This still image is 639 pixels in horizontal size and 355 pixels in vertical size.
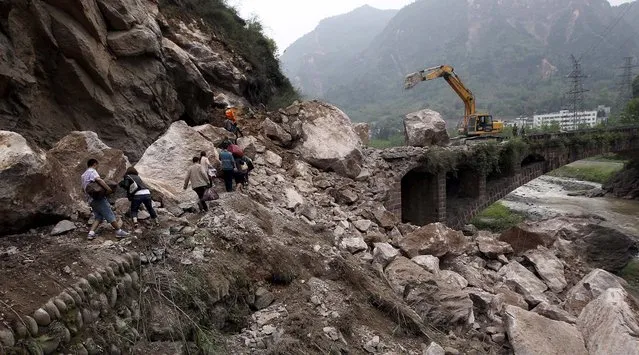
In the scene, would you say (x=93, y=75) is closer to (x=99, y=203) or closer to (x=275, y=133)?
(x=99, y=203)

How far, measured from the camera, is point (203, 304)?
4699 mm

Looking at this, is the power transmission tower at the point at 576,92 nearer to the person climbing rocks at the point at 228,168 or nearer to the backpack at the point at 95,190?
the person climbing rocks at the point at 228,168

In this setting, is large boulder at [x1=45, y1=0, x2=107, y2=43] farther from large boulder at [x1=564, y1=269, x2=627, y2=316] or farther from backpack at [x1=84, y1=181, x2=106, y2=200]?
large boulder at [x1=564, y1=269, x2=627, y2=316]

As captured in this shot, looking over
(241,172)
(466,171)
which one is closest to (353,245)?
(241,172)

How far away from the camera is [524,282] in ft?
30.7

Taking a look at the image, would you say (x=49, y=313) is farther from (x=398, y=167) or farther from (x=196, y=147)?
(x=398, y=167)

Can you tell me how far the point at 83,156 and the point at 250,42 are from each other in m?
13.6

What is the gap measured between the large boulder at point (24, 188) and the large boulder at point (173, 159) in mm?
2073

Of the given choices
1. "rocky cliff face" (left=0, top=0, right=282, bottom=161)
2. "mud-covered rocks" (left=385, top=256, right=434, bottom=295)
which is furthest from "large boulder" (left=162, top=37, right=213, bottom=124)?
"mud-covered rocks" (left=385, top=256, right=434, bottom=295)

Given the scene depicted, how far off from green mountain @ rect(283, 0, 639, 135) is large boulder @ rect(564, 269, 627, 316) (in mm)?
78056

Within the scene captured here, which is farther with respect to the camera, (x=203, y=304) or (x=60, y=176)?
(x=60, y=176)

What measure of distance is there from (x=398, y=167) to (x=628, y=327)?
8251mm

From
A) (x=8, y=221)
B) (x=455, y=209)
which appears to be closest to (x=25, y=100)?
(x=8, y=221)

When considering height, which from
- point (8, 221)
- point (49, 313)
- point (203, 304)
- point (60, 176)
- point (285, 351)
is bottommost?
point (285, 351)
